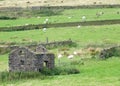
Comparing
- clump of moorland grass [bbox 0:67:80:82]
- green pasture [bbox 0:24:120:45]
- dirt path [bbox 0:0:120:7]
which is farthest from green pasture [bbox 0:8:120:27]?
clump of moorland grass [bbox 0:67:80:82]

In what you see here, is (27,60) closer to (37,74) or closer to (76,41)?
(37,74)

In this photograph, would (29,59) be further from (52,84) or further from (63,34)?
(63,34)

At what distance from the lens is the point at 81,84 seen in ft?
125

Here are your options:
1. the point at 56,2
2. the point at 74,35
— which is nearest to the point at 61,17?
the point at 74,35

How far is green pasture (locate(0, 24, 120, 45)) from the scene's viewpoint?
213 feet

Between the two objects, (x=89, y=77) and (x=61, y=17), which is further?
(x=61, y=17)

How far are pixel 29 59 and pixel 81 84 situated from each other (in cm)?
658

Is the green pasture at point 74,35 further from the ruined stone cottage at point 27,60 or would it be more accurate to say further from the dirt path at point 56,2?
the dirt path at point 56,2

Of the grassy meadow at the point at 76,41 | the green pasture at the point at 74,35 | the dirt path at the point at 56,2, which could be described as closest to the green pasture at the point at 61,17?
the grassy meadow at the point at 76,41

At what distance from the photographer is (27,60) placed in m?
43.7

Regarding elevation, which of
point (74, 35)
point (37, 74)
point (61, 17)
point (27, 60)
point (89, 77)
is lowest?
point (61, 17)

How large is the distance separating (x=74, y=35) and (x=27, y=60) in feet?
84.0

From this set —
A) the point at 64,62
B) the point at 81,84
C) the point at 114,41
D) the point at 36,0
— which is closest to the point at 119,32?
the point at 114,41

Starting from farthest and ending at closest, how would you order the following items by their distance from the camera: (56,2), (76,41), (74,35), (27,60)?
(56,2), (74,35), (76,41), (27,60)
